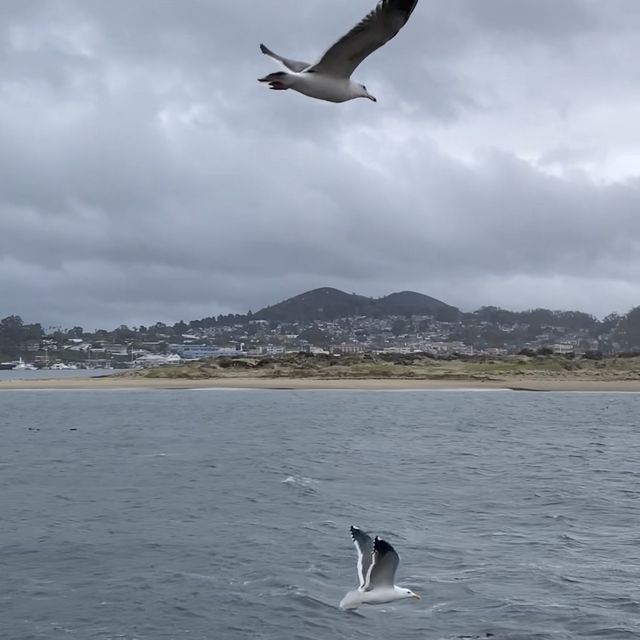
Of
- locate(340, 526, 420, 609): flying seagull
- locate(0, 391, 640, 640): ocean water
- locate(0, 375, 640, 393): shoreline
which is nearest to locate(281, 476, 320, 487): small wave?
→ locate(0, 391, 640, 640): ocean water

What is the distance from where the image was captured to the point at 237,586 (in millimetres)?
13914

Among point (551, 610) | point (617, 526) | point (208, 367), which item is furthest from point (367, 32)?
point (208, 367)

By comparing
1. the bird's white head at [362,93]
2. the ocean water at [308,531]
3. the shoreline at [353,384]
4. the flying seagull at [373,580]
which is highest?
the bird's white head at [362,93]

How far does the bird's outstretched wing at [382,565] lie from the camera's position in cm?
1050

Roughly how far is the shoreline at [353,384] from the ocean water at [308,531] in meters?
27.5

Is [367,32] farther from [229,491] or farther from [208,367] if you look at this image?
[208,367]

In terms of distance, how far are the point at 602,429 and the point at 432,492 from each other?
725 inches

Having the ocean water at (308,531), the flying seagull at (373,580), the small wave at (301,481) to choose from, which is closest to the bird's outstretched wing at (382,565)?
the flying seagull at (373,580)

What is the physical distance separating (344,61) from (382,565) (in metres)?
5.51

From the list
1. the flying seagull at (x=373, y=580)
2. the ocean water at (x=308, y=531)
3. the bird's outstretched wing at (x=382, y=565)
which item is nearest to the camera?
the bird's outstretched wing at (x=382, y=565)

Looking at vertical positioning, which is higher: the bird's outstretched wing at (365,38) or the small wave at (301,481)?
the bird's outstretched wing at (365,38)

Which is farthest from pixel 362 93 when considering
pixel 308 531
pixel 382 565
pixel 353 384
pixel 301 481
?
pixel 353 384

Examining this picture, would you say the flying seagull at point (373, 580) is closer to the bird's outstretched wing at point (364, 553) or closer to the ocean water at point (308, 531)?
the bird's outstretched wing at point (364, 553)

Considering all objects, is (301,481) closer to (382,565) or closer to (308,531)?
(308,531)
